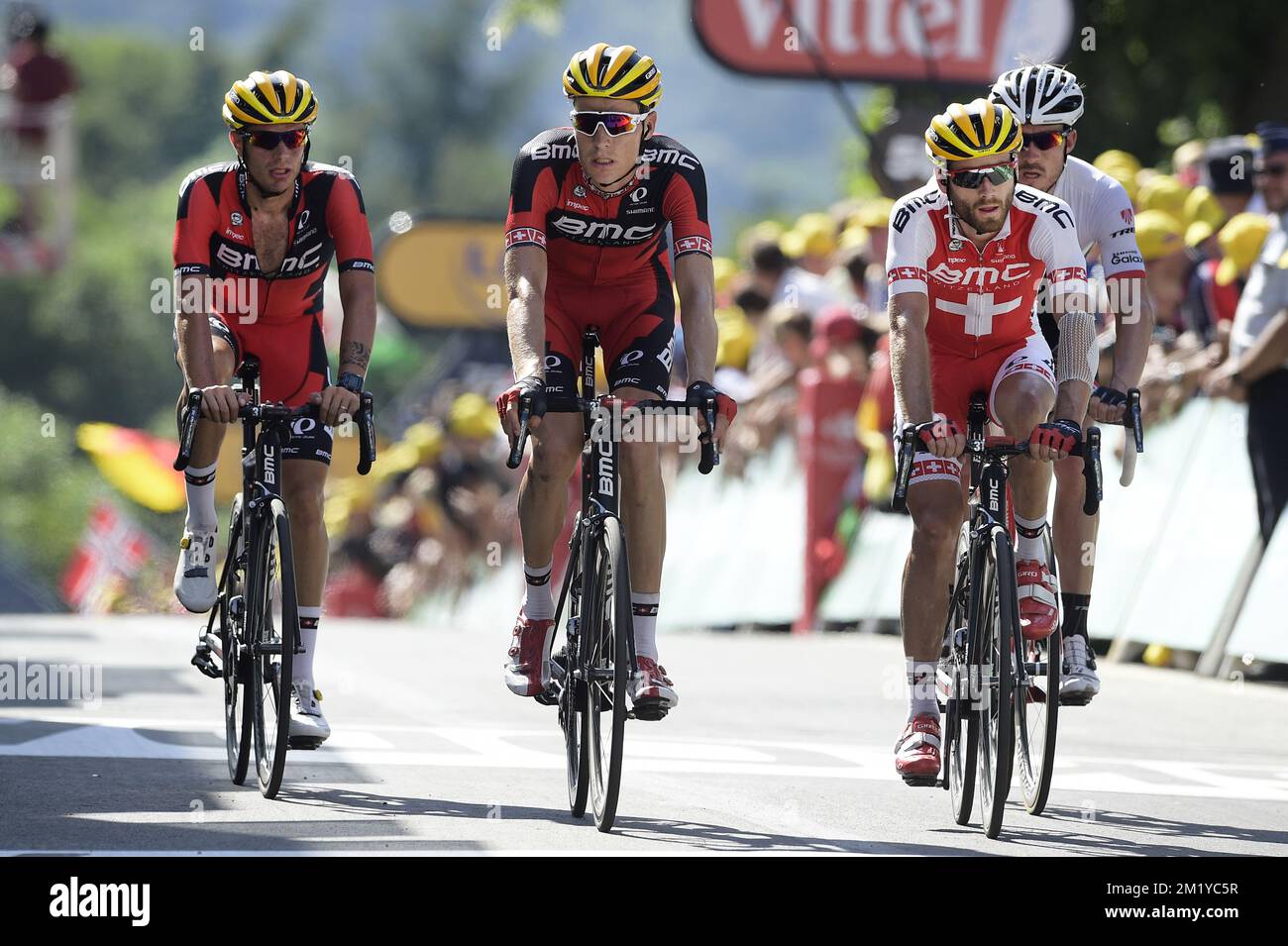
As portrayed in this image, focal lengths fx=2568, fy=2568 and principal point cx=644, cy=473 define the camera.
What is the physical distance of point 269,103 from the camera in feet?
28.9

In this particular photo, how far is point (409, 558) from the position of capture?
27.5 metres

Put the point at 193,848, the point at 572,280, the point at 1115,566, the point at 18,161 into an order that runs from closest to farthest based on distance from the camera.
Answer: the point at 193,848 → the point at 572,280 → the point at 1115,566 → the point at 18,161

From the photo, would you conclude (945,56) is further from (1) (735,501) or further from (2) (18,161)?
(2) (18,161)

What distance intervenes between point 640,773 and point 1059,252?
2.47 metres

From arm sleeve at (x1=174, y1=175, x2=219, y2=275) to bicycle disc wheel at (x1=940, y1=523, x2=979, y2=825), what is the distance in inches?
111

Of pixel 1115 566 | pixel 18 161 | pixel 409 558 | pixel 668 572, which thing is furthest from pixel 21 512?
pixel 1115 566

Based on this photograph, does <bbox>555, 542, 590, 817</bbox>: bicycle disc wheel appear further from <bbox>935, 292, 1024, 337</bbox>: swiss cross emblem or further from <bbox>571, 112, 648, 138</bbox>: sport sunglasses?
<bbox>935, 292, 1024, 337</bbox>: swiss cross emblem

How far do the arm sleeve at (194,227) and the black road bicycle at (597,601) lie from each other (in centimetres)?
163

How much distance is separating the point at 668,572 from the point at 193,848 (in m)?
14.4

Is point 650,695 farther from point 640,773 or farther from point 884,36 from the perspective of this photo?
point 884,36

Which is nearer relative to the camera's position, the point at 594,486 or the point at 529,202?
the point at 594,486

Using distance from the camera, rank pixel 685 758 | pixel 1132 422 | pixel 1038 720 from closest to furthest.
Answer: pixel 1038 720 < pixel 1132 422 < pixel 685 758

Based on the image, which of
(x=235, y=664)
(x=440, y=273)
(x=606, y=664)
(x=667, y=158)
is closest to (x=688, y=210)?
(x=667, y=158)
